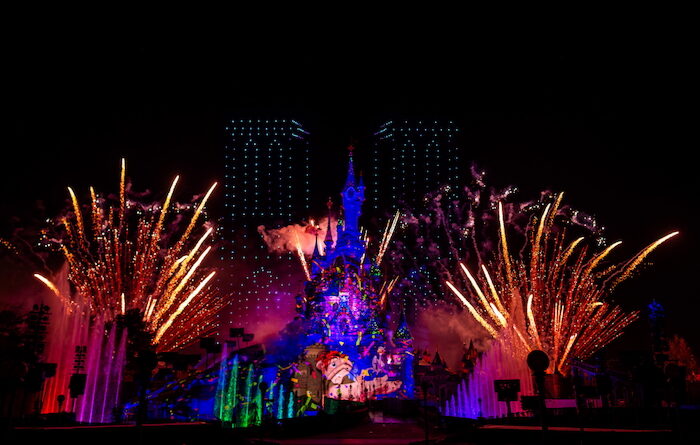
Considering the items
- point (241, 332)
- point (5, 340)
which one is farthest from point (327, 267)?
point (5, 340)

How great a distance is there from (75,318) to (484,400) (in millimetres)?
33790

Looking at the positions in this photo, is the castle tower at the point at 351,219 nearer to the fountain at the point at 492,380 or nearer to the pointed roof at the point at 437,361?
the pointed roof at the point at 437,361

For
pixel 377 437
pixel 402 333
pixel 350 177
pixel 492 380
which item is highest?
pixel 350 177

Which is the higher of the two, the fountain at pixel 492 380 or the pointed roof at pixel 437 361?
the pointed roof at pixel 437 361

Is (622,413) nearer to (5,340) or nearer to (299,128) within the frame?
(5,340)

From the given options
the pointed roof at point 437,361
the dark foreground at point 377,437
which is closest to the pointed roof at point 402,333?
the pointed roof at point 437,361

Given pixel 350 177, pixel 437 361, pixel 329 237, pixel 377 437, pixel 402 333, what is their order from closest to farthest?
pixel 377 437 → pixel 402 333 → pixel 437 361 → pixel 329 237 → pixel 350 177

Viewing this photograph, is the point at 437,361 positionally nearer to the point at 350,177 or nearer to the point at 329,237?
the point at 329,237

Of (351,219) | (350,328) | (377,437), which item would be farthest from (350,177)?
(377,437)

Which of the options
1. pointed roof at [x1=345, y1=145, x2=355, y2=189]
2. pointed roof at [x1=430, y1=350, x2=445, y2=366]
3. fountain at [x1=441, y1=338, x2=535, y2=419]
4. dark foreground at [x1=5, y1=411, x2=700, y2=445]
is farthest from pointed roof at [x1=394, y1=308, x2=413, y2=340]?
dark foreground at [x1=5, y1=411, x2=700, y2=445]

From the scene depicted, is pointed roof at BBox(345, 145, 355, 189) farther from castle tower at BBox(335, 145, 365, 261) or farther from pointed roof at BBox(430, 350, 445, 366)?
pointed roof at BBox(430, 350, 445, 366)

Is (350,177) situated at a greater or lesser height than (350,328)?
greater

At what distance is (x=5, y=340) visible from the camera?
30812 millimetres

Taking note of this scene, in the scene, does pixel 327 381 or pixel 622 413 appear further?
pixel 327 381
